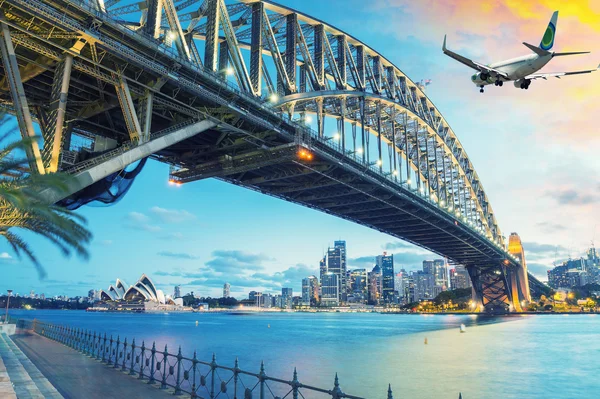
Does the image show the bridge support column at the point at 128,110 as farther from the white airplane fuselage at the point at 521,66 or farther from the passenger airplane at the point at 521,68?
the white airplane fuselage at the point at 521,66

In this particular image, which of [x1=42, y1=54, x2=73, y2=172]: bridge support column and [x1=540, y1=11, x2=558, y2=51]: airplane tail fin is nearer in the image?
[x1=540, y1=11, x2=558, y2=51]: airplane tail fin

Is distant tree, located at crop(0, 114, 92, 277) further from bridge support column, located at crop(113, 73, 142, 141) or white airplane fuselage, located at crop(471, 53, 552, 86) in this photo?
white airplane fuselage, located at crop(471, 53, 552, 86)

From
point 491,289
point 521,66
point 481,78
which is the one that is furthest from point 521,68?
point 491,289

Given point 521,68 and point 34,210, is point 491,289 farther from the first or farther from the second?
point 34,210

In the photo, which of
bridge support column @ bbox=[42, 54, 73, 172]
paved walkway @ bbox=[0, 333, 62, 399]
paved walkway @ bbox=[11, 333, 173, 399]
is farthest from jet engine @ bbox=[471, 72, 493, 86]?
paved walkway @ bbox=[0, 333, 62, 399]

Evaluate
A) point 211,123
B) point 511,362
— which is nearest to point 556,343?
point 511,362
